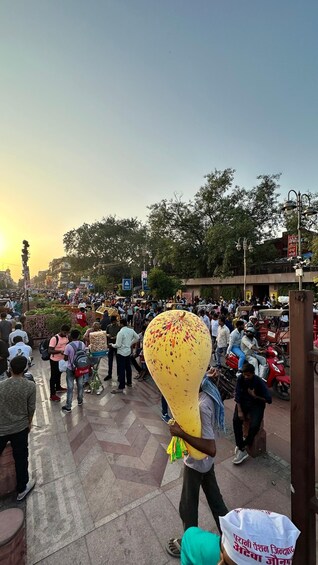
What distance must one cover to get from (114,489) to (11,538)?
150cm

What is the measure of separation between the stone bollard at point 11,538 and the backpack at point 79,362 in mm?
3069

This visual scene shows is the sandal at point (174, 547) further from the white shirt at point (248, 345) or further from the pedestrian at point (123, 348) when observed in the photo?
the white shirt at point (248, 345)

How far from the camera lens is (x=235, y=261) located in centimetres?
2972

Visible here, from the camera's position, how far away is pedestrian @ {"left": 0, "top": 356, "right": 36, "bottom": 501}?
3146mm

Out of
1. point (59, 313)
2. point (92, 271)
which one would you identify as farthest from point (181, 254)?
point (59, 313)

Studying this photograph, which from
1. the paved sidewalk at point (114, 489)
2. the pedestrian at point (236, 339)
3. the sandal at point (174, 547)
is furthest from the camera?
the pedestrian at point (236, 339)

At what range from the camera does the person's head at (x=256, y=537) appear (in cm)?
102

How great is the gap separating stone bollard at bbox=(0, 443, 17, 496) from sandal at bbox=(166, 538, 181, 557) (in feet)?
6.71

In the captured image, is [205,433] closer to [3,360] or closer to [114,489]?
[114,489]

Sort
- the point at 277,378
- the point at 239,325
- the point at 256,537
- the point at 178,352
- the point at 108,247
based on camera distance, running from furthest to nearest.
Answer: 1. the point at 108,247
2. the point at 239,325
3. the point at 277,378
4. the point at 178,352
5. the point at 256,537

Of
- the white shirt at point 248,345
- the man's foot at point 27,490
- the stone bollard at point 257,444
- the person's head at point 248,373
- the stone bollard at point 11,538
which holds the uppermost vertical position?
the person's head at point 248,373

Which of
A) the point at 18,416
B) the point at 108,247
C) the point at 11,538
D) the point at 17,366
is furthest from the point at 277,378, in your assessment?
the point at 108,247

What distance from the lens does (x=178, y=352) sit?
128cm

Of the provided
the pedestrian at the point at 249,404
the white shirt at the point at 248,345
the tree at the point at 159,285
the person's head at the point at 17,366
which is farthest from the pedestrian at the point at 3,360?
the tree at the point at 159,285
